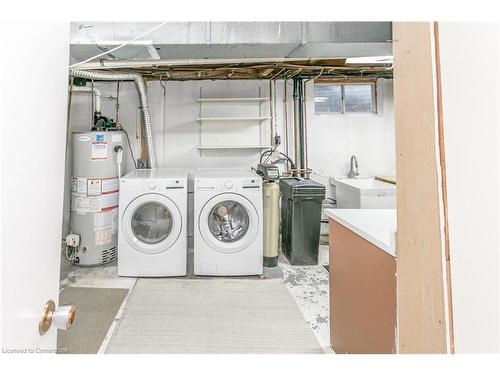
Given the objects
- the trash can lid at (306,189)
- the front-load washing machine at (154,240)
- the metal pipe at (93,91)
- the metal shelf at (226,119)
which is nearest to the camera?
the front-load washing machine at (154,240)

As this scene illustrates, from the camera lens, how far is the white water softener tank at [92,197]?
3.01m

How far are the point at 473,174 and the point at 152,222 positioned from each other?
9.86ft

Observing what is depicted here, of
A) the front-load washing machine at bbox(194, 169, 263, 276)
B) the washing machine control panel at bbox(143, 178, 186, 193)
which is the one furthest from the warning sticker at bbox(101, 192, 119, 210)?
the front-load washing machine at bbox(194, 169, 263, 276)

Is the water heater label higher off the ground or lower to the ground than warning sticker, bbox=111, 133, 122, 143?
lower

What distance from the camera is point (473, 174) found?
1.67 ft

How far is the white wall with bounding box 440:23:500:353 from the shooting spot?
47 cm

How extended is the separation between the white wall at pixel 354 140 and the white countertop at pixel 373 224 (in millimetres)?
2487

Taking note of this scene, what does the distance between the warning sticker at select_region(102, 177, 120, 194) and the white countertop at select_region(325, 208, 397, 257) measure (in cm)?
233

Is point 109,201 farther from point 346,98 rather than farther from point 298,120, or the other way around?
point 346,98

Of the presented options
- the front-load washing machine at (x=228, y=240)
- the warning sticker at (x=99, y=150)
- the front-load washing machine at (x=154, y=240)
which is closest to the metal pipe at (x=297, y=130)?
the front-load washing machine at (x=228, y=240)

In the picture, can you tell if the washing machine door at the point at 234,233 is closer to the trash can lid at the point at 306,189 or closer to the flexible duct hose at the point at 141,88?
the trash can lid at the point at 306,189

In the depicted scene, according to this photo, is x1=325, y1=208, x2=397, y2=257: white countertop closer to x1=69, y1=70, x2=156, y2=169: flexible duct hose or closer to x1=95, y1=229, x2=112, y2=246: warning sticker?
x1=95, y1=229, x2=112, y2=246: warning sticker

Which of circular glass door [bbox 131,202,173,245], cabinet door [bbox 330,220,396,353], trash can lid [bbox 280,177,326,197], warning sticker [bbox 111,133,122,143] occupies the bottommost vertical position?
cabinet door [bbox 330,220,396,353]
